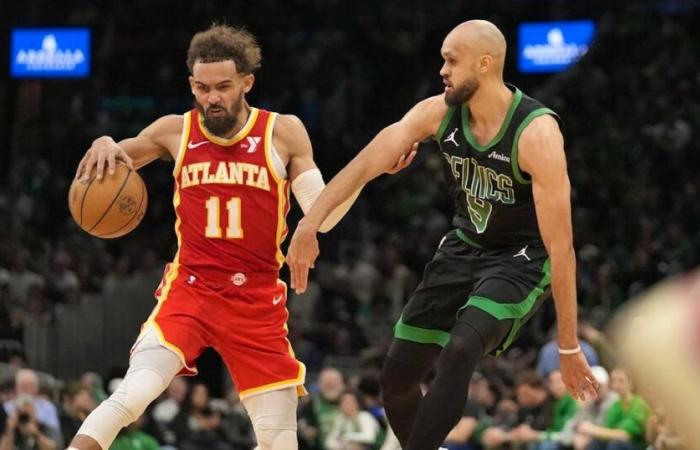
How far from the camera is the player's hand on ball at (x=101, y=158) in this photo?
20.2ft

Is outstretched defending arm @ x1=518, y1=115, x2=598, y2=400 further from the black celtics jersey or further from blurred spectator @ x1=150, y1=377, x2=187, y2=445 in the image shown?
blurred spectator @ x1=150, y1=377, x2=187, y2=445

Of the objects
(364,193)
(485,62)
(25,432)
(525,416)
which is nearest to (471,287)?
(485,62)

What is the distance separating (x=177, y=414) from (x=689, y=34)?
488 inches

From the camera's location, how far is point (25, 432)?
35.8 feet

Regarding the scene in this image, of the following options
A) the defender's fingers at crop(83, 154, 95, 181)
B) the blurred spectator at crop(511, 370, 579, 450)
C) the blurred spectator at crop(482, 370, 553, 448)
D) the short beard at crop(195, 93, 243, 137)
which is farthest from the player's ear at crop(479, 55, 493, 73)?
the blurred spectator at crop(482, 370, 553, 448)

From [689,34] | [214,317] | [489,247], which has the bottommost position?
[214,317]

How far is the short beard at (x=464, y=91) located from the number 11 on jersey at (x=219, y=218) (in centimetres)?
111

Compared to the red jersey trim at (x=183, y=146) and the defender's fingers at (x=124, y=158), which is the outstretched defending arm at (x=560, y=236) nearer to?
the red jersey trim at (x=183, y=146)

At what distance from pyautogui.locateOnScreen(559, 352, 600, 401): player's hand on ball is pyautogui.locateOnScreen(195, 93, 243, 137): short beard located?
1.88 m

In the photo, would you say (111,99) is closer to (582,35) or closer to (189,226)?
(582,35)

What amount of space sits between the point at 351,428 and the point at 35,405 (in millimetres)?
2645

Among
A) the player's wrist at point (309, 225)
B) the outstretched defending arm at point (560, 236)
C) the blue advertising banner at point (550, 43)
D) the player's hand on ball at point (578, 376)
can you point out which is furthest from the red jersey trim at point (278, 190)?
the blue advertising banner at point (550, 43)

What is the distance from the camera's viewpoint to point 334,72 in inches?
884

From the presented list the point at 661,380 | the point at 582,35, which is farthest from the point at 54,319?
the point at 661,380
